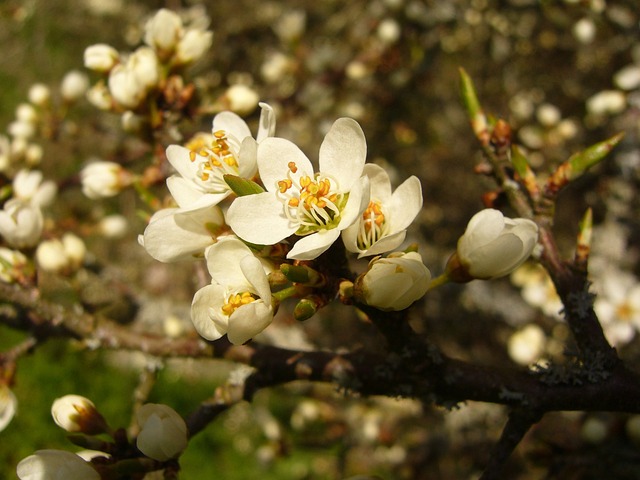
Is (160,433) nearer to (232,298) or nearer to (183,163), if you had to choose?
(232,298)

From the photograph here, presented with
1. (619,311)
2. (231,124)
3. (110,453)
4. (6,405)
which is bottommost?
(619,311)

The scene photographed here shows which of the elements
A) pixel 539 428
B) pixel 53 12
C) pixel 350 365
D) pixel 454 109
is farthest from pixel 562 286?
pixel 53 12

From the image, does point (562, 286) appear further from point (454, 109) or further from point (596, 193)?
point (454, 109)

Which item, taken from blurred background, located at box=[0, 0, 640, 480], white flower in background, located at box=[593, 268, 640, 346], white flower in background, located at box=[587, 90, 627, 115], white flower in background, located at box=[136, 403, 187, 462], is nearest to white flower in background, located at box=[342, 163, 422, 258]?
white flower in background, located at box=[136, 403, 187, 462]

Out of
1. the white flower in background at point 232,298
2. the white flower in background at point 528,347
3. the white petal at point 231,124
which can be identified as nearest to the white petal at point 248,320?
the white flower in background at point 232,298

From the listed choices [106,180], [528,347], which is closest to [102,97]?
[106,180]

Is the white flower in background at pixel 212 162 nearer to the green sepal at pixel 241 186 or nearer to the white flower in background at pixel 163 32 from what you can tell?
the green sepal at pixel 241 186
